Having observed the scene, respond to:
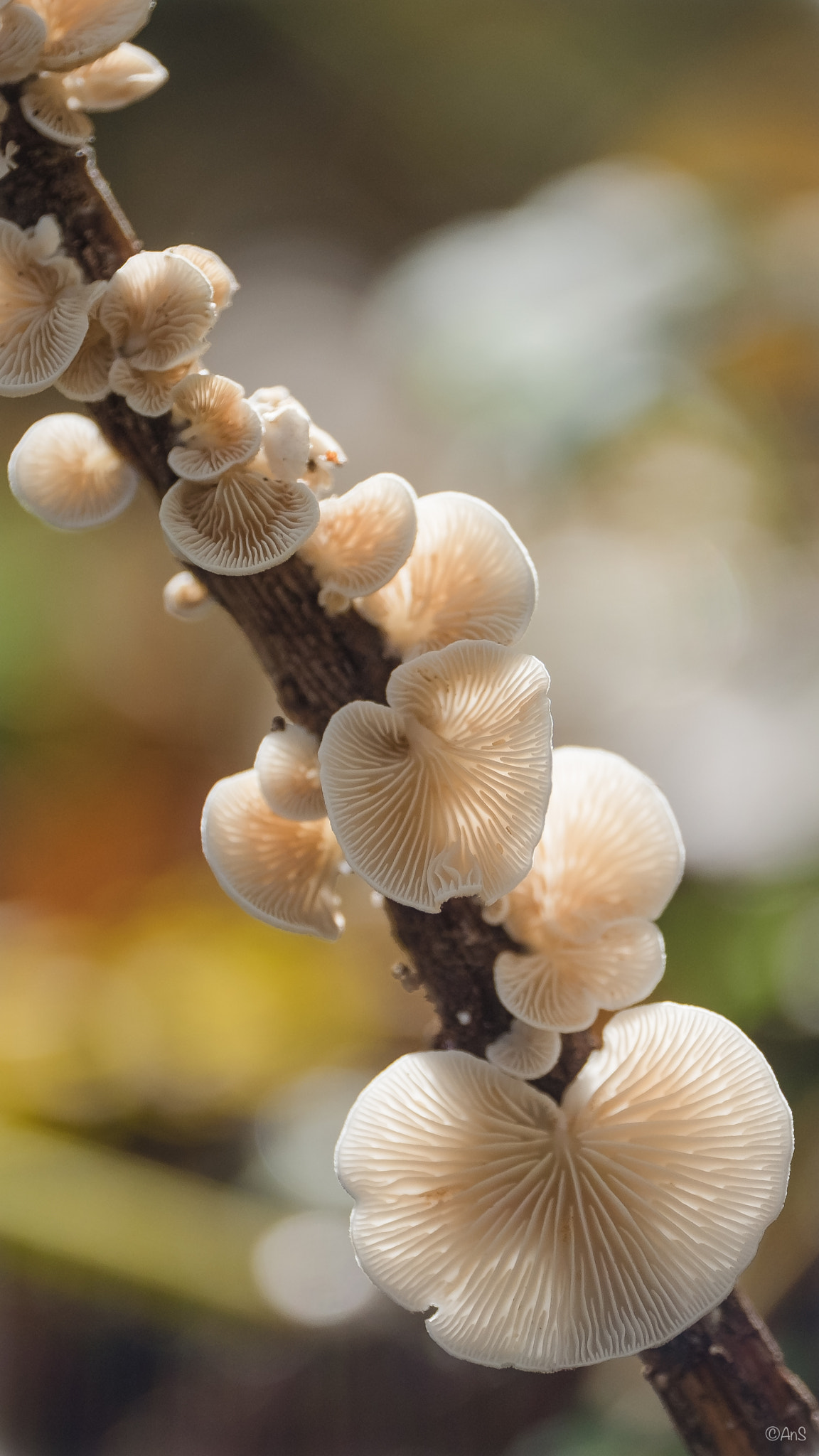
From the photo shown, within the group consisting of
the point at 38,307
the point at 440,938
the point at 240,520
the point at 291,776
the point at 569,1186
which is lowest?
the point at 569,1186

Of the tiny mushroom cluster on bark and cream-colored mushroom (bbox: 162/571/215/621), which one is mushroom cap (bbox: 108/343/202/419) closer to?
the tiny mushroom cluster on bark

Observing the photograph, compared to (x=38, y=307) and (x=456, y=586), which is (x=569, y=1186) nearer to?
(x=456, y=586)

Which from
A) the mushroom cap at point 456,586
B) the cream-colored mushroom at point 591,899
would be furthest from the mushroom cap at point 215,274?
the cream-colored mushroom at point 591,899

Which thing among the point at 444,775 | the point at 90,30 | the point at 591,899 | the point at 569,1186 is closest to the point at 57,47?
the point at 90,30

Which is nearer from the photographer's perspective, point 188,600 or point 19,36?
point 19,36

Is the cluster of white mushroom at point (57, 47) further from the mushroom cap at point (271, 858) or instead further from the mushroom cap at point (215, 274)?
the mushroom cap at point (271, 858)

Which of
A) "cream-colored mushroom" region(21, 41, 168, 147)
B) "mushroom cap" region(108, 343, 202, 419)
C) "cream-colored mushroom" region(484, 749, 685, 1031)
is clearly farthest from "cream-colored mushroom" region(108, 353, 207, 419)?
"cream-colored mushroom" region(484, 749, 685, 1031)

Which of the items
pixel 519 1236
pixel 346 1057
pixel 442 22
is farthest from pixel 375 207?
pixel 519 1236

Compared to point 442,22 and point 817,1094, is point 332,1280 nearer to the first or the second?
point 817,1094
